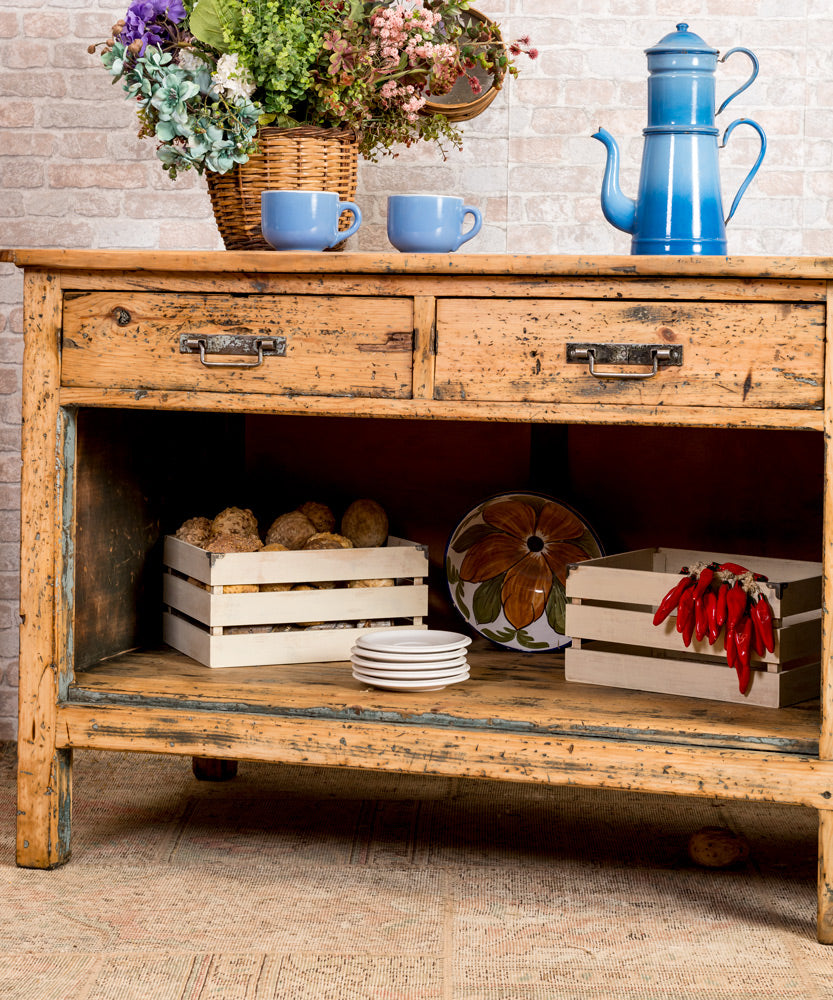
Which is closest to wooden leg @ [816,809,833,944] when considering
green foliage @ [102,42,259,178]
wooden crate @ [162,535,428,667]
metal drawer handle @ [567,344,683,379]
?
metal drawer handle @ [567,344,683,379]

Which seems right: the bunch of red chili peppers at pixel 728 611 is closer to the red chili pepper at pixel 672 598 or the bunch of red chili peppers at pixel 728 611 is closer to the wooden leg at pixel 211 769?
the red chili pepper at pixel 672 598

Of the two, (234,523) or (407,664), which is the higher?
(234,523)

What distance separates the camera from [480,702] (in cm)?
183

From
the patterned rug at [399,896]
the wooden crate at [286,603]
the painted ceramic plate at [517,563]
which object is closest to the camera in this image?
the patterned rug at [399,896]

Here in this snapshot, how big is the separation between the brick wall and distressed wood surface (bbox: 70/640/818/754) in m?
0.82

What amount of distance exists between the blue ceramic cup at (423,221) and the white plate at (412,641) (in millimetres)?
613

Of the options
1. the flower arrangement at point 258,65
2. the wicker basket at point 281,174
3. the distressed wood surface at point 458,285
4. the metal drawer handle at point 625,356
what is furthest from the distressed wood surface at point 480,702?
the flower arrangement at point 258,65

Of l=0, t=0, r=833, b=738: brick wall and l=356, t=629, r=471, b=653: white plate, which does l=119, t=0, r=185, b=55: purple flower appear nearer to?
l=0, t=0, r=833, b=738: brick wall

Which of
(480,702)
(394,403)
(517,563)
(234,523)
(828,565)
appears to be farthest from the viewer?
(517,563)

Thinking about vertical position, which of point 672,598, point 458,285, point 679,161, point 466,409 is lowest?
point 672,598

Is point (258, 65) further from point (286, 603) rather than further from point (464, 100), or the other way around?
point (286, 603)

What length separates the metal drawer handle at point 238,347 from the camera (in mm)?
1758

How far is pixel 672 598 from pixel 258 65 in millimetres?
1051

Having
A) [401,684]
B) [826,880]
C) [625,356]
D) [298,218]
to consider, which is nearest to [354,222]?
[298,218]
